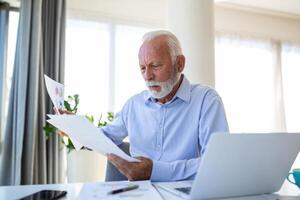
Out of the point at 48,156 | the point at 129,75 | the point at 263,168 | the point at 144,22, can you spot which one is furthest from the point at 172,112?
the point at 144,22

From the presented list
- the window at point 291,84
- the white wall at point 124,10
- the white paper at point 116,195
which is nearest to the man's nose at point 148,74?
the white paper at point 116,195

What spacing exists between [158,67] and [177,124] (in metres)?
0.27

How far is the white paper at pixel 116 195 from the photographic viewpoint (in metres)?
0.71

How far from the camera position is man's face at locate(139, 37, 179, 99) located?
4.12 feet

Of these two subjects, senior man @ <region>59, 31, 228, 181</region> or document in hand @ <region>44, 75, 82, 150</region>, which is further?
senior man @ <region>59, 31, 228, 181</region>

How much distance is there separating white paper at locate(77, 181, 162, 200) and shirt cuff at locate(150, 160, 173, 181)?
11 centimetres

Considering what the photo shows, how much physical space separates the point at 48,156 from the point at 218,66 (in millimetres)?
2402

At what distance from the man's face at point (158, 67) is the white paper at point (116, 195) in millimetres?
530

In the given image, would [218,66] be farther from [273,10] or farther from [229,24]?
[273,10]

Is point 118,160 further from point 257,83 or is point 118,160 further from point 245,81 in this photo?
point 257,83

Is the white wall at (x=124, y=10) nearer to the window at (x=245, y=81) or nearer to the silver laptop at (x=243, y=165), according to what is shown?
the window at (x=245, y=81)

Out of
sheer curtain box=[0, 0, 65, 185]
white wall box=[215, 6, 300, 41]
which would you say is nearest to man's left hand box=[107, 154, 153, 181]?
sheer curtain box=[0, 0, 65, 185]

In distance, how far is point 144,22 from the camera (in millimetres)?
3451

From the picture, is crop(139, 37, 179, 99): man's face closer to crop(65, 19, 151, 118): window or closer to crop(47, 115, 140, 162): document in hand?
crop(47, 115, 140, 162): document in hand
